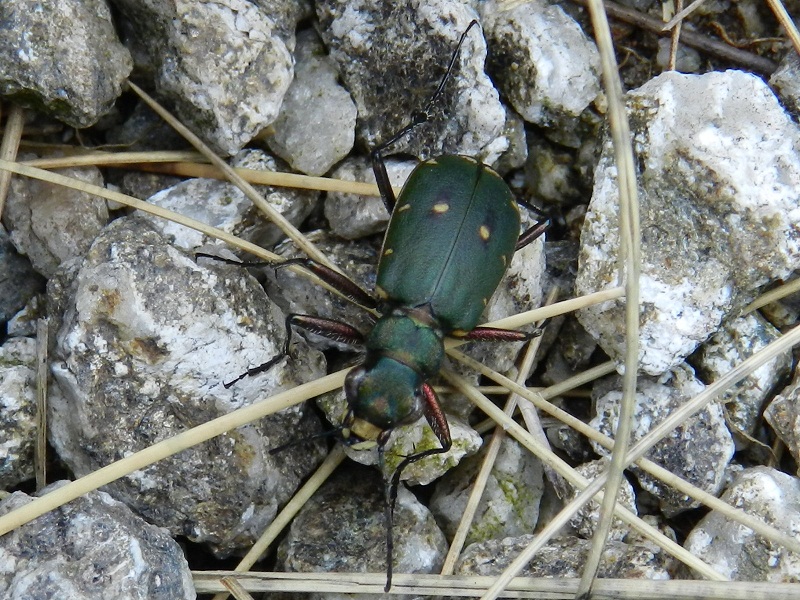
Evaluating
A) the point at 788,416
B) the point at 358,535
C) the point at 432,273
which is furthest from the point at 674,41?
the point at 358,535

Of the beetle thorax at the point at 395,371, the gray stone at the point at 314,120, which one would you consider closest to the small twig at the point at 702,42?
the gray stone at the point at 314,120

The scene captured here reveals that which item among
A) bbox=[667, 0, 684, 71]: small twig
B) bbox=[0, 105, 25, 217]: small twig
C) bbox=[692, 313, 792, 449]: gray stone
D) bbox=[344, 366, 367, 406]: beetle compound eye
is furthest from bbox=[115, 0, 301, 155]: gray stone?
bbox=[692, 313, 792, 449]: gray stone

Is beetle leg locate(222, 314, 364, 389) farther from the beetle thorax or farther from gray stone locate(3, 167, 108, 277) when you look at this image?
gray stone locate(3, 167, 108, 277)

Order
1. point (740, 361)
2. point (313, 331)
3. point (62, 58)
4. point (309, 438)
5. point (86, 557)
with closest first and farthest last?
point (86, 557)
point (62, 58)
point (309, 438)
point (313, 331)
point (740, 361)

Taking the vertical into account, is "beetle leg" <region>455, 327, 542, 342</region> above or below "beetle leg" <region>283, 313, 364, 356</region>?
above

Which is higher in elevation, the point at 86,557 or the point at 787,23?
the point at 787,23

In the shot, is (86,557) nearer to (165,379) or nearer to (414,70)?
(165,379)

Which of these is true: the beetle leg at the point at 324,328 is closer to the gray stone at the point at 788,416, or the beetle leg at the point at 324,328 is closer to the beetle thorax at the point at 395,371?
the beetle thorax at the point at 395,371
